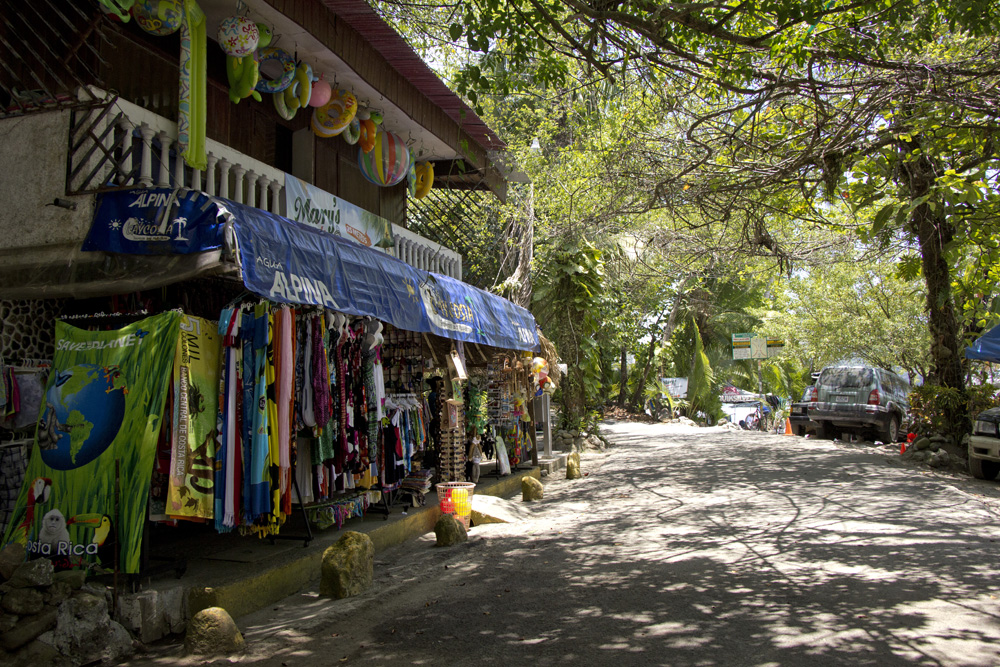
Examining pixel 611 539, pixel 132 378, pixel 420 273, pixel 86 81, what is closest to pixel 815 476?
pixel 611 539

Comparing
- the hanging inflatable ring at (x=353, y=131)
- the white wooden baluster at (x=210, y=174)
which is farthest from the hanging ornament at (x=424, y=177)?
the white wooden baluster at (x=210, y=174)

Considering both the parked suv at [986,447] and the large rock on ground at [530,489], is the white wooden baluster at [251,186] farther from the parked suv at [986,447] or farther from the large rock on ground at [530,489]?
the parked suv at [986,447]

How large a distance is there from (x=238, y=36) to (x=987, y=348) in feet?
40.9

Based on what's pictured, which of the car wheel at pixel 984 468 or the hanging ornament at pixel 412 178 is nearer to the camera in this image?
the hanging ornament at pixel 412 178

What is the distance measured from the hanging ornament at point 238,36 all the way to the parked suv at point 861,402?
51.5 ft

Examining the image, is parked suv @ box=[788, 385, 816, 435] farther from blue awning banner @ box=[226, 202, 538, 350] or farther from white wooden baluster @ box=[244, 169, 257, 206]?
white wooden baluster @ box=[244, 169, 257, 206]

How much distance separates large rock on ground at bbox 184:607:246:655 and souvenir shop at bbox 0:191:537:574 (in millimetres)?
562

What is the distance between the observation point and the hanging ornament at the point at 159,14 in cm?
561

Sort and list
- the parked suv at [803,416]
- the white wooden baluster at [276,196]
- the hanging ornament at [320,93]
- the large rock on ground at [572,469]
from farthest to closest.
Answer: the parked suv at [803,416]
the large rock on ground at [572,469]
the hanging ornament at [320,93]
the white wooden baluster at [276,196]

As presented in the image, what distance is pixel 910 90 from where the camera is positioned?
731 centimetres

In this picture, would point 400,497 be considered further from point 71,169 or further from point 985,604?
point 985,604

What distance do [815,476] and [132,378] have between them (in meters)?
10.6

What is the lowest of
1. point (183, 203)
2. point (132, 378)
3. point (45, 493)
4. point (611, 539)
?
point (611, 539)

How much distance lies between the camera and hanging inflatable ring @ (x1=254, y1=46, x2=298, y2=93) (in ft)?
24.3
